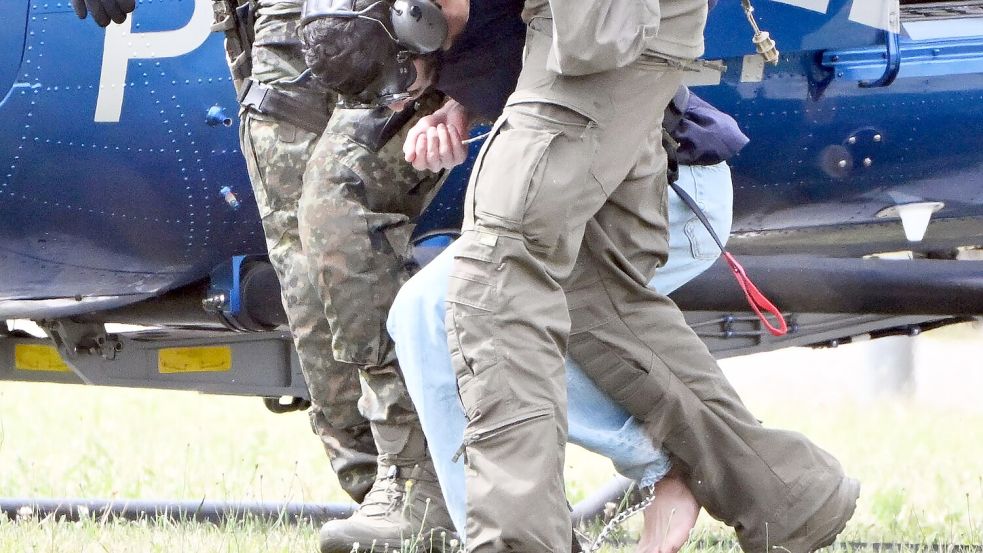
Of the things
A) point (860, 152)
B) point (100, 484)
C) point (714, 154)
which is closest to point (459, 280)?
point (714, 154)

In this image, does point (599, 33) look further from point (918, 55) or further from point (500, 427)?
point (918, 55)

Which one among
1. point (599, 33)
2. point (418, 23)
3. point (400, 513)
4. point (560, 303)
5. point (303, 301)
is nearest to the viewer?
point (599, 33)

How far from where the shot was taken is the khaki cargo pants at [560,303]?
6.67 ft

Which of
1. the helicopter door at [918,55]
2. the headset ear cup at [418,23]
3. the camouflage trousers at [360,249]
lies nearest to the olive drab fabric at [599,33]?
the headset ear cup at [418,23]

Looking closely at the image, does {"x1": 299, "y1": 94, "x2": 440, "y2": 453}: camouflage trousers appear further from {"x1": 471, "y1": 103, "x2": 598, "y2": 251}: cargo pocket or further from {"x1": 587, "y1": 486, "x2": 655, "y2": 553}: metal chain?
{"x1": 471, "y1": 103, "x2": 598, "y2": 251}: cargo pocket

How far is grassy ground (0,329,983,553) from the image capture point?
3.10m

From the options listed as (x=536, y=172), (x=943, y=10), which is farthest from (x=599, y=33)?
(x=943, y=10)

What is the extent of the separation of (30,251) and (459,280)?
174 cm

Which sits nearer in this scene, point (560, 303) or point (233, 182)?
point (560, 303)

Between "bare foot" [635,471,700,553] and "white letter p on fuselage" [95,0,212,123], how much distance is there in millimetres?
1593

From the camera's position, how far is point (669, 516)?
2531 millimetres

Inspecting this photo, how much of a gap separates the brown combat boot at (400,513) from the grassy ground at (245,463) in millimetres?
273

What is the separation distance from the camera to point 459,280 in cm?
209

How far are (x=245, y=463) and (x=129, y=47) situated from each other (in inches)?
93.9
